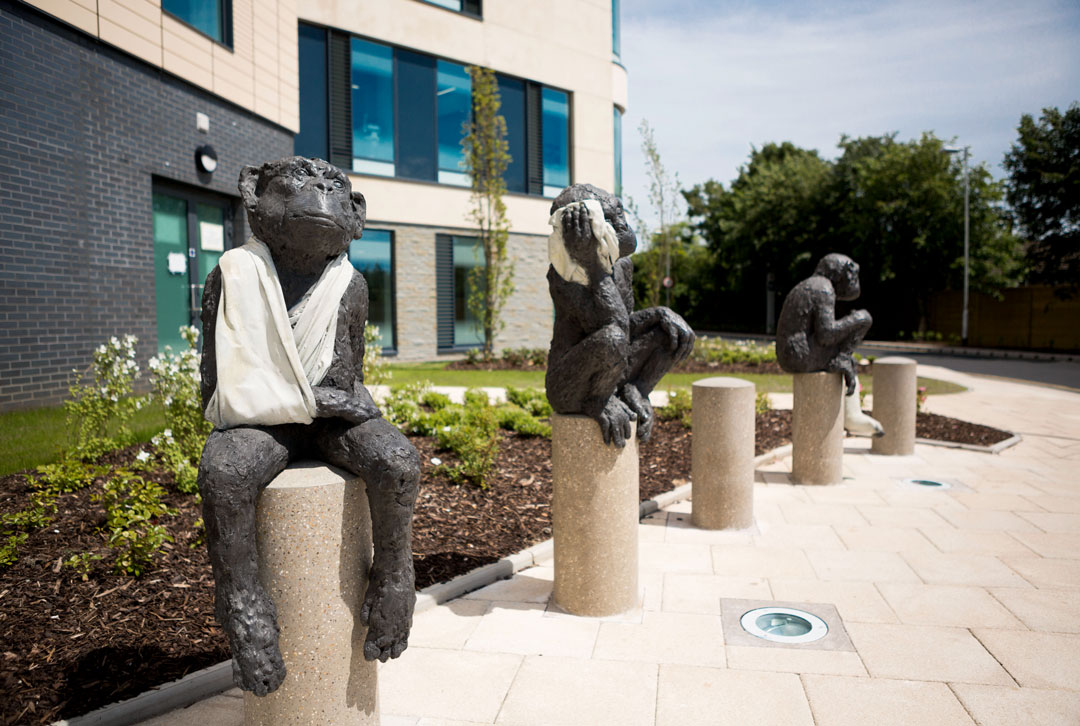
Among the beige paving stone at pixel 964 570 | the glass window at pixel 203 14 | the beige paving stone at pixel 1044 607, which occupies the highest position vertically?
the glass window at pixel 203 14

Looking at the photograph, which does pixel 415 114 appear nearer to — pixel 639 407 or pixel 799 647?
pixel 639 407

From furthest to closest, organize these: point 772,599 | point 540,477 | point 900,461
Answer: point 900,461 < point 540,477 < point 772,599

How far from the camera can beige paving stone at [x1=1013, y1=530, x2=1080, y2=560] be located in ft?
18.5

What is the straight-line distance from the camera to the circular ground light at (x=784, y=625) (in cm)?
424

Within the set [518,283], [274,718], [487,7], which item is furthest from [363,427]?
[487,7]

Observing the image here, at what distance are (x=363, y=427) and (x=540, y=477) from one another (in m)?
4.76

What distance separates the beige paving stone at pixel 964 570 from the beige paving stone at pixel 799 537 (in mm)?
598

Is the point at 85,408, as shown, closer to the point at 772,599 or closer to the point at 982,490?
the point at 772,599

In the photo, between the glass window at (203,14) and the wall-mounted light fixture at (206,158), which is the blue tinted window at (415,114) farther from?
the wall-mounted light fixture at (206,158)

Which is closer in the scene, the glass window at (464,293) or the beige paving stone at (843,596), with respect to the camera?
the beige paving stone at (843,596)

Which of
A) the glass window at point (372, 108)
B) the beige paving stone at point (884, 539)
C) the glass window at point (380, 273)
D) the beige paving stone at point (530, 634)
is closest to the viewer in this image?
the beige paving stone at point (530, 634)

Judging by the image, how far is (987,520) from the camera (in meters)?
6.55

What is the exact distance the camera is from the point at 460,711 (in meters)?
3.45

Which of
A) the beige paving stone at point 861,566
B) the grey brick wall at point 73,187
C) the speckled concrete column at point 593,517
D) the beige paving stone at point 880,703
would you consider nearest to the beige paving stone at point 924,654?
the beige paving stone at point 880,703
